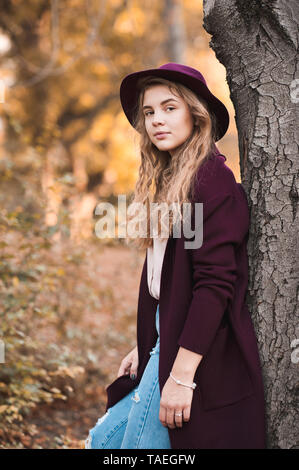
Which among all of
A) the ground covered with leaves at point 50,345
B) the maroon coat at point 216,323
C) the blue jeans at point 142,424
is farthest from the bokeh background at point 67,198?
the blue jeans at point 142,424

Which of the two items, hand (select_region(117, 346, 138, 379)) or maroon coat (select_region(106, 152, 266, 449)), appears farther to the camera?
hand (select_region(117, 346, 138, 379))

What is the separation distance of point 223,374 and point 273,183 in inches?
31.7

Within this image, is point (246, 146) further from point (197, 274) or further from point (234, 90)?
point (197, 274)

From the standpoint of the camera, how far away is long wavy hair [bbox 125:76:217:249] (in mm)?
1979

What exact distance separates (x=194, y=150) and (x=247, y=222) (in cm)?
38

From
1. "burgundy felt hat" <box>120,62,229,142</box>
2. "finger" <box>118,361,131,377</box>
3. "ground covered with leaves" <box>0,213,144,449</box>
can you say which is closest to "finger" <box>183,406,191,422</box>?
"finger" <box>118,361,131,377</box>

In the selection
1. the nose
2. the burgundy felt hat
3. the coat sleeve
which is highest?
the burgundy felt hat

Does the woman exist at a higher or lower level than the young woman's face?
lower

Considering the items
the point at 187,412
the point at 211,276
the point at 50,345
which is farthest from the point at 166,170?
the point at 50,345

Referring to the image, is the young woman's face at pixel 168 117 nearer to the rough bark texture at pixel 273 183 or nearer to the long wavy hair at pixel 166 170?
the long wavy hair at pixel 166 170

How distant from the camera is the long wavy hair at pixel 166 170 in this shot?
1.98 metres

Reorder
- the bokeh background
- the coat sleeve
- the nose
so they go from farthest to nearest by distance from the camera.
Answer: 1. the bokeh background
2. the nose
3. the coat sleeve

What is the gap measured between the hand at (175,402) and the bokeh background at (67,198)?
1.29 meters

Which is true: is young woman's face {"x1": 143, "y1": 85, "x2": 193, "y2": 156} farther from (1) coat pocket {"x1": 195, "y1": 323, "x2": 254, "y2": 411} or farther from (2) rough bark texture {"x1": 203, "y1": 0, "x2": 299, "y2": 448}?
(1) coat pocket {"x1": 195, "y1": 323, "x2": 254, "y2": 411}
